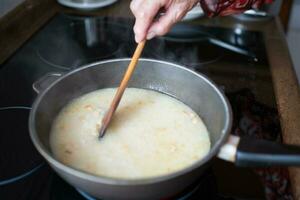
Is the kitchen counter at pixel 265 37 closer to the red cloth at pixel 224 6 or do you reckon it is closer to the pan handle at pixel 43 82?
the red cloth at pixel 224 6

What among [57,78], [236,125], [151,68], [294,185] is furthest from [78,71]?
[294,185]

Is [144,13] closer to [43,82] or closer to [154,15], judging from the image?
[154,15]

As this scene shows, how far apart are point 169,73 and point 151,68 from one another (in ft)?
0.14

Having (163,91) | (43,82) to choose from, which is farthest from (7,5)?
(163,91)

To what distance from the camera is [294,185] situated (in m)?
0.67

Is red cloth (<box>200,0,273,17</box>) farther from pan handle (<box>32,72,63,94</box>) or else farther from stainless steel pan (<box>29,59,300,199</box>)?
pan handle (<box>32,72,63,94</box>)

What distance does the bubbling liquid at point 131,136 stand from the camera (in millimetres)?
629

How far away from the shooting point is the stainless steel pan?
49cm

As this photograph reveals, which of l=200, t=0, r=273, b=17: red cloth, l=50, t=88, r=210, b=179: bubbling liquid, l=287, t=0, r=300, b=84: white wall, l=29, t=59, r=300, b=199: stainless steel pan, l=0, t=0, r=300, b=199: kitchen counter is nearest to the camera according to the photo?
l=29, t=59, r=300, b=199: stainless steel pan

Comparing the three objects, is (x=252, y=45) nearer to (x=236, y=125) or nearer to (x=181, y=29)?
(x=181, y=29)

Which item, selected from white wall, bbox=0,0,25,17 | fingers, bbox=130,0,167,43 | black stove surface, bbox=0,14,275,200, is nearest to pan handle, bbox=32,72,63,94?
black stove surface, bbox=0,14,275,200

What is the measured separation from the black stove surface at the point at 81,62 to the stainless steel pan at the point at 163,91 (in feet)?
0.28

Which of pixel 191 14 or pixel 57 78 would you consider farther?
pixel 191 14

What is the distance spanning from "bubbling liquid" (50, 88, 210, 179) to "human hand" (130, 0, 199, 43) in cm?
18
